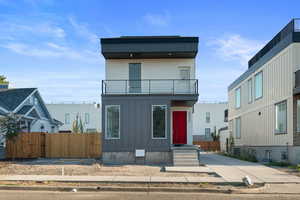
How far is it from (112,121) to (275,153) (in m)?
10.0

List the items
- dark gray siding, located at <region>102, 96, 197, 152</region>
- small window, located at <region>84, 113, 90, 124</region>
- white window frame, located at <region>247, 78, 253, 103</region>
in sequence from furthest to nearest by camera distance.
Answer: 1. small window, located at <region>84, 113, 90, 124</region>
2. white window frame, located at <region>247, 78, 253, 103</region>
3. dark gray siding, located at <region>102, 96, 197, 152</region>

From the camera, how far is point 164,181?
13.1m

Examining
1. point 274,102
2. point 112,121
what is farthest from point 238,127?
point 112,121

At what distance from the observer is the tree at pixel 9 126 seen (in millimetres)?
22125

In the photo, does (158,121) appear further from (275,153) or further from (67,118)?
(67,118)

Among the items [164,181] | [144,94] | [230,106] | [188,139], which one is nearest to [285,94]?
[188,139]

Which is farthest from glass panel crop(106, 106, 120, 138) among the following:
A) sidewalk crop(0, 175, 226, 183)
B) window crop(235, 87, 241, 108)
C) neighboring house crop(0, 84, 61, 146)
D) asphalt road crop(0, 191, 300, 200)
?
window crop(235, 87, 241, 108)

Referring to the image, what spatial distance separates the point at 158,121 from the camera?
20.6 metres

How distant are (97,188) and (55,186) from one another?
4.85ft

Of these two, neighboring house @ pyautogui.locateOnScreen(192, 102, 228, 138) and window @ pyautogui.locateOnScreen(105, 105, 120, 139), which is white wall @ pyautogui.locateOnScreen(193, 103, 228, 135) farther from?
window @ pyautogui.locateOnScreen(105, 105, 120, 139)

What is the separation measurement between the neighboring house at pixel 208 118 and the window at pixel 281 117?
29.8 meters

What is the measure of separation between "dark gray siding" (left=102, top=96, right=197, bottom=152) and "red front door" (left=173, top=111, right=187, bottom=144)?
232 centimetres

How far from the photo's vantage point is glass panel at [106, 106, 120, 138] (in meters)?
20.6

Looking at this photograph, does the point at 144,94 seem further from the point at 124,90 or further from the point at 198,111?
the point at 198,111
